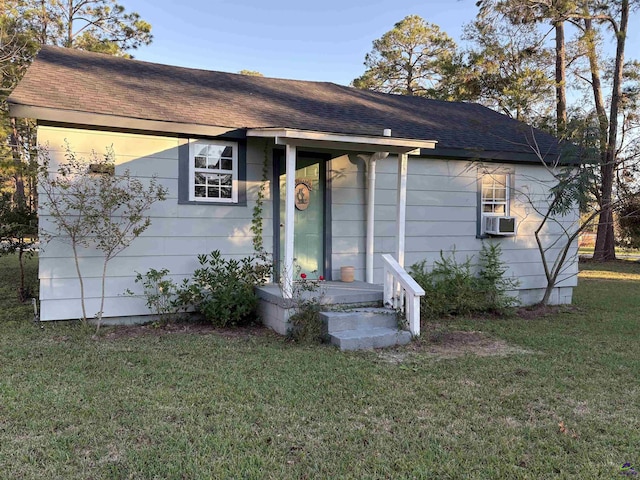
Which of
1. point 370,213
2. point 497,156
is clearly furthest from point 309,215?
point 497,156

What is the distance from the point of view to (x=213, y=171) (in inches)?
252

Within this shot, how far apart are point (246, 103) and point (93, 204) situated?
2.95 meters

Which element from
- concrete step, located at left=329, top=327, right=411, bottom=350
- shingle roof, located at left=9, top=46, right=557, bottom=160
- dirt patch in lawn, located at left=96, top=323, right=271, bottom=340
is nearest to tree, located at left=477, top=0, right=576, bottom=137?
shingle roof, located at left=9, top=46, right=557, bottom=160

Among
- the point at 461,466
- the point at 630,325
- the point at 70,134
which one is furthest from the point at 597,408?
the point at 70,134

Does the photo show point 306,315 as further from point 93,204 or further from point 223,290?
point 93,204

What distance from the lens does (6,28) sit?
11.6 m

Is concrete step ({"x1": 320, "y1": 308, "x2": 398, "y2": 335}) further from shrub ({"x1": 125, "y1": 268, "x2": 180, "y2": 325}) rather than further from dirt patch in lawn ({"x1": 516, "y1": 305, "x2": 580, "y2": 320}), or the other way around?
dirt patch in lawn ({"x1": 516, "y1": 305, "x2": 580, "y2": 320})

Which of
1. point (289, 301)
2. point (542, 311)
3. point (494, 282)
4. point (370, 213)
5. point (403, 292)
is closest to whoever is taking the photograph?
point (289, 301)

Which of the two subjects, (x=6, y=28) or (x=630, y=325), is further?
(x=6, y=28)

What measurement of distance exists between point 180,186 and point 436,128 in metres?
4.81

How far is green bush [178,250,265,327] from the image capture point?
5.86m

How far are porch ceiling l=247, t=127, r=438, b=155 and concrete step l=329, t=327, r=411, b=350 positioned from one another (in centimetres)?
241

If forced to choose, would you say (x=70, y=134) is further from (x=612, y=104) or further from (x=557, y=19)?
(x=612, y=104)

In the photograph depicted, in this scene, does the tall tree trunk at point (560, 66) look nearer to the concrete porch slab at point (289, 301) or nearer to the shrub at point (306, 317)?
the concrete porch slab at point (289, 301)
